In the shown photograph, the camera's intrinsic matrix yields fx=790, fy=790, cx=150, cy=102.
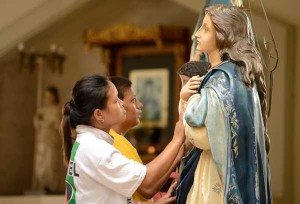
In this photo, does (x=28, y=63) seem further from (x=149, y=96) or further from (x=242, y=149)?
(x=242, y=149)

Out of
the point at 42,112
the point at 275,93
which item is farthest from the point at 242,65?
the point at 42,112

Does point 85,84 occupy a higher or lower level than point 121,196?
higher

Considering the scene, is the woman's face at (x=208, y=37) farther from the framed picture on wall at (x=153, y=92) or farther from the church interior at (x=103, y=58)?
the framed picture on wall at (x=153, y=92)

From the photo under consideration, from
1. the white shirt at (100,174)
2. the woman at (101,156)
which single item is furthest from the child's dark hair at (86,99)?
the white shirt at (100,174)

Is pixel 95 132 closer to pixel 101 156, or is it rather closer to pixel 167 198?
pixel 101 156

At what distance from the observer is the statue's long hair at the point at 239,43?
2.86 m

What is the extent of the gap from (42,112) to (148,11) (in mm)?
2008

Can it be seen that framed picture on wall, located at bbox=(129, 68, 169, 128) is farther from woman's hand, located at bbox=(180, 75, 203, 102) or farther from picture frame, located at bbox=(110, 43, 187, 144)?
woman's hand, located at bbox=(180, 75, 203, 102)

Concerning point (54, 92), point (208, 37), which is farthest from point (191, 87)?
point (54, 92)

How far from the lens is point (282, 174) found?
338 inches

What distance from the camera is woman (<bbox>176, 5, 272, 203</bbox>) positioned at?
109 inches

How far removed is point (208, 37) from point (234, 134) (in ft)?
1.36

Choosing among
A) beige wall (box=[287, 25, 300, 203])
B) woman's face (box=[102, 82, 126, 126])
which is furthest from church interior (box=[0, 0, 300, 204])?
woman's face (box=[102, 82, 126, 126])

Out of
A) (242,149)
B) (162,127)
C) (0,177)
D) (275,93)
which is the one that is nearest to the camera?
(242,149)
